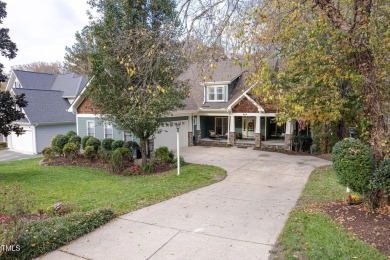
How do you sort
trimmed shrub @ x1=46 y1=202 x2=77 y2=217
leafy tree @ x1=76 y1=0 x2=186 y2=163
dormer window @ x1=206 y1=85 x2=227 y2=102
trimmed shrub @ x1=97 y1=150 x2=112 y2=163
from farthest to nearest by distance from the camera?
dormer window @ x1=206 y1=85 x2=227 y2=102
trimmed shrub @ x1=97 y1=150 x2=112 y2=163
leafy tree @ x1=76 y1=0 x2=186 y2=163
trimmed shrub @ x1=46 y1=202 x2=77 y2=217

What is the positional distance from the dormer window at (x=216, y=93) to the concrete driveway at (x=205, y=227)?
11257 millimetres

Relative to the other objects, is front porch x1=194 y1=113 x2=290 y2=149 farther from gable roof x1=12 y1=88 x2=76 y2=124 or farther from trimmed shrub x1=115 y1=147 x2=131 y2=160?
gable roof x1=12 y1=88 x2=76 y2=124

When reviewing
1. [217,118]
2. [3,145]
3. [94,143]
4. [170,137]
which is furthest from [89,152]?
[3,145]

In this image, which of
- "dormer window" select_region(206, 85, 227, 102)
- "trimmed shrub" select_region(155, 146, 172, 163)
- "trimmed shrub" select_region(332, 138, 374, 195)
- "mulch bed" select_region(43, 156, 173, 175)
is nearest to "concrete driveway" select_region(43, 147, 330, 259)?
"trimmed shrub" select_region(332, 138, 374, 195)

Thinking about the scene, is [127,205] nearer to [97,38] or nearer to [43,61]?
[97,38]

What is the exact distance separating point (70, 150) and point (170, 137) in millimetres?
6169

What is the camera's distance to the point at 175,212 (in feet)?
22.2

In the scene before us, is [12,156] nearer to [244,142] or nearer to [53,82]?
[53,82]

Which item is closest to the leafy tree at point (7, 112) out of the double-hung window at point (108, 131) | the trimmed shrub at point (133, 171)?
the trimmed shrub at point (133, 171)

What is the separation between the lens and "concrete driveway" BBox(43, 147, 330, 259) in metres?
4.78

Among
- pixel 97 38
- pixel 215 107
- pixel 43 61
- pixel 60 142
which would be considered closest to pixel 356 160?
pixel 97 38

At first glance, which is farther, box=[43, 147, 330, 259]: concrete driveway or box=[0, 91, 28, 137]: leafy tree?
box=[0, 91, 28, 137]: leafy tree

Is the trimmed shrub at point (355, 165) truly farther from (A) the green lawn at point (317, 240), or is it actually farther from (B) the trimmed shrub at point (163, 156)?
(B) the trimmed shrub at point (163, 156)

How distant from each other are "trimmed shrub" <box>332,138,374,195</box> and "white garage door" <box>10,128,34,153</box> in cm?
2288
